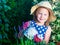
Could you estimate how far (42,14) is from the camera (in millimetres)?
1860

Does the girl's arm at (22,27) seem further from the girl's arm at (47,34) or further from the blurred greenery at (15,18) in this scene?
the girl's arm at (47,34)

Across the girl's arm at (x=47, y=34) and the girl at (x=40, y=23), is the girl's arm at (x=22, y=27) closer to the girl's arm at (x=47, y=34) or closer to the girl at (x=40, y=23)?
the girl at (x=40, y=23)

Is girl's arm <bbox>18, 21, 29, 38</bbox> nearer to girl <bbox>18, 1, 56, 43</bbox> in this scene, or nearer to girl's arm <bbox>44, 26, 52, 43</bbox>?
girl <bbox>18, 1, 56, 43</bbox>

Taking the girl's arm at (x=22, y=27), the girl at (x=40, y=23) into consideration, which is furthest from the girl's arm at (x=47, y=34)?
the girl's arm at (x=22, y=27)

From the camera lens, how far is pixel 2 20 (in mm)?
1906

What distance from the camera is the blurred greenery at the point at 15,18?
188 centimetres

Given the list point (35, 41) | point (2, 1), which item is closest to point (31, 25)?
point (35, 41)

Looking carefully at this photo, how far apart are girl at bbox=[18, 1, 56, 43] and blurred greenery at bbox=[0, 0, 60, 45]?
26mm

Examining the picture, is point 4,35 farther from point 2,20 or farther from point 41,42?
point 41,42

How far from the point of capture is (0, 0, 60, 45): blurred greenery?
74.1 inches

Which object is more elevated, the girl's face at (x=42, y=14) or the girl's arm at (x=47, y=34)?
the girl's face at (x=42, y=14)

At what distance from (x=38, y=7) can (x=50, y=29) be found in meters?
0.16

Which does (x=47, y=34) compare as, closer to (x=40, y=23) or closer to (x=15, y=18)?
(x=40, y=23)

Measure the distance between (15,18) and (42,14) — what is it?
17 centimetres
